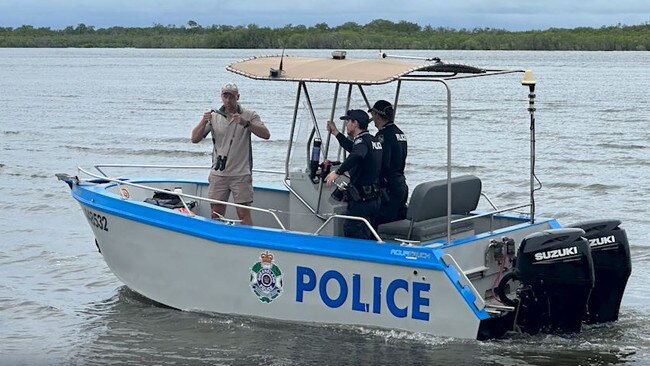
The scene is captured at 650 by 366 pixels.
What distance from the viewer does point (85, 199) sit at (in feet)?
35.1

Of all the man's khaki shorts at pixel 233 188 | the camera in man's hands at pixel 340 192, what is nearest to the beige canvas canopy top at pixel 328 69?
the camera in man's hands at pixel 340 192

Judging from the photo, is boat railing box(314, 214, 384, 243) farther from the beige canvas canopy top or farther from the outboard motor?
the outboard motor

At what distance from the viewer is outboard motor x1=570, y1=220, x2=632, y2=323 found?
29.7 feet

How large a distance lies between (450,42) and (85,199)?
72.0 m

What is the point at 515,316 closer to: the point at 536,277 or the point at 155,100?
the point at 536,277

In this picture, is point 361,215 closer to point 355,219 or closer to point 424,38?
point 355,219

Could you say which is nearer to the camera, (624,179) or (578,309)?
(578,309)

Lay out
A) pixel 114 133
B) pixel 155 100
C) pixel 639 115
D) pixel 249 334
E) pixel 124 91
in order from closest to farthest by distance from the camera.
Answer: pixel 249 334 → pixel 114 133 → pixel 639 115 → pixel 155 100 → pixel 124 91

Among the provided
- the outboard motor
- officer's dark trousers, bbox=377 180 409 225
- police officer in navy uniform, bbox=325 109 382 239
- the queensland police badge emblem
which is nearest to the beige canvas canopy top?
police officer in navy uniform, bbox=325 109 382 239

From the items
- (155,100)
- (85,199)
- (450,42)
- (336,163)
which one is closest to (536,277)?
(336,163)

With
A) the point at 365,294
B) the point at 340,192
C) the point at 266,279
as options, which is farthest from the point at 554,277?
the point at 266,279

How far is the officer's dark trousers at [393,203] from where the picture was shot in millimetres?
9438

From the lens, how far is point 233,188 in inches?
409

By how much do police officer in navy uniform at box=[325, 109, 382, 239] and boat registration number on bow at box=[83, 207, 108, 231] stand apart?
241 centimetres
